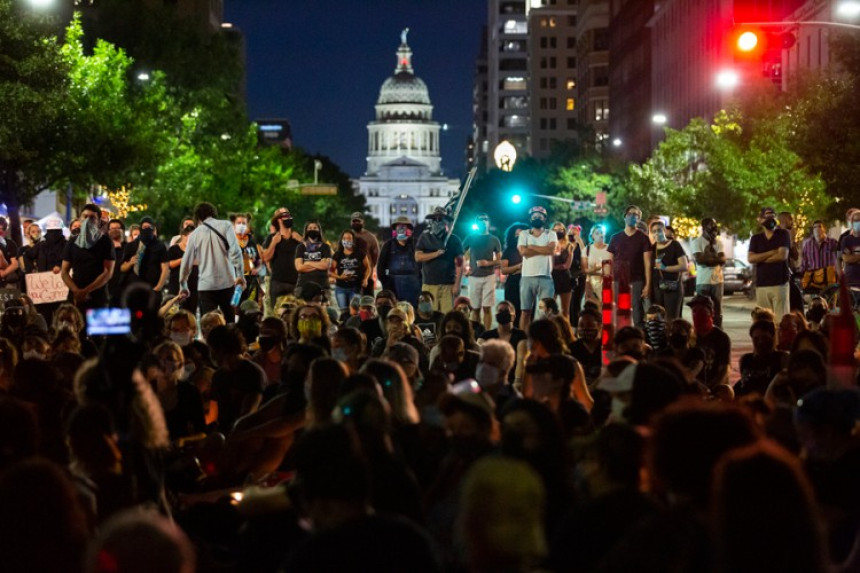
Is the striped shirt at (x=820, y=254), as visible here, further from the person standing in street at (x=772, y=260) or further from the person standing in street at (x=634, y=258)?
the person standing in street at (x=634, y=258)

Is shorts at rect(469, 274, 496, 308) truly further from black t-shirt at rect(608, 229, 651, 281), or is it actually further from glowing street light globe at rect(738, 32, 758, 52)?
glowing street light globe at rect(738, 32, 758, 52)

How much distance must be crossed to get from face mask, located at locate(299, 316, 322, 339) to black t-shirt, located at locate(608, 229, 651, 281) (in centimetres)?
768

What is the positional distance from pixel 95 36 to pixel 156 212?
28.9 feet

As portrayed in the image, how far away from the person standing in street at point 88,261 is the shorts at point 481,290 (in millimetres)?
6208

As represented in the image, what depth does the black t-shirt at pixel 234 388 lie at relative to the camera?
440 inches

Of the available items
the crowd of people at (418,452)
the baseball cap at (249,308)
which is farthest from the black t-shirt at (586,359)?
the baseball cap at (249,308)

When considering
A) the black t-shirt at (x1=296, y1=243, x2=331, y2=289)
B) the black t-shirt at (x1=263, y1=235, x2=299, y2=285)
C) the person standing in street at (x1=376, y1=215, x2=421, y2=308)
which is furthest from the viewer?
the black t-shirt at (x1=263, y1=235, x2=299, y2=285)

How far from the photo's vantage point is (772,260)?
20391 mm

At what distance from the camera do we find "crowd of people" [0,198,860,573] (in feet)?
14.4

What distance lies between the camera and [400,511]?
20.7 feet

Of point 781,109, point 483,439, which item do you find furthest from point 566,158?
point 483,439

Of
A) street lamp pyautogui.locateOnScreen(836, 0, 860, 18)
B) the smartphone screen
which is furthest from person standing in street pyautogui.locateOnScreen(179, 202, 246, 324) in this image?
street lamp pyautogui.locateOnScreen(836, 0, 860, 18)

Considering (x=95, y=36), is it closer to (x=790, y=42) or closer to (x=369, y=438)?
(x=790, y=42)

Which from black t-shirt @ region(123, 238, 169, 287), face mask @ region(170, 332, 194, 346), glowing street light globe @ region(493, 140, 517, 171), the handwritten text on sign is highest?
glowing street light globe @ region(493, 140, 517, 171)
